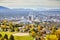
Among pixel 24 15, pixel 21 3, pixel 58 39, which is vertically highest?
pixel 21 3

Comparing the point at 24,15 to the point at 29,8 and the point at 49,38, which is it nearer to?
the point at 29,8

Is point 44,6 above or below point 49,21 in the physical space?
above

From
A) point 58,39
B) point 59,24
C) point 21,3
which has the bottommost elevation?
point 58,39

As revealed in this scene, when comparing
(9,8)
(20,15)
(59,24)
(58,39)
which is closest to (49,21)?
(59,24)

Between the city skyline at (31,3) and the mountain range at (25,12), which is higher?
the city skyline at (31,3)

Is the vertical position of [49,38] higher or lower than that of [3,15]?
lower

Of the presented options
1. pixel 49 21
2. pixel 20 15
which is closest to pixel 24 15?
pixel 20 15

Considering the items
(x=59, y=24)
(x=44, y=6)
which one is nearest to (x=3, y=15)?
(x=44, y=6)

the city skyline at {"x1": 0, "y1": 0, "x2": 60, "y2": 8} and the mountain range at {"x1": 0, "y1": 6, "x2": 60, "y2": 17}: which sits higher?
the city skyline at {"x1": 0, "y1": 0, "x2": 60, "y2": 8}

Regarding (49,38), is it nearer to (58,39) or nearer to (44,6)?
(58,39)
